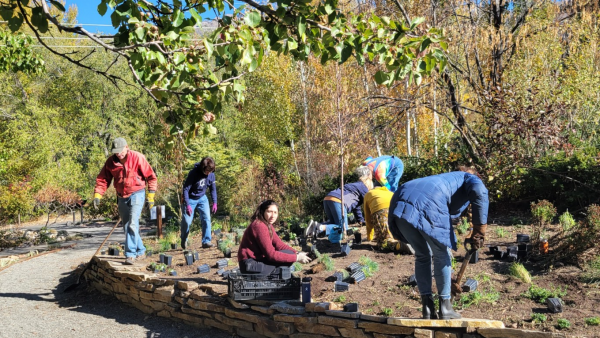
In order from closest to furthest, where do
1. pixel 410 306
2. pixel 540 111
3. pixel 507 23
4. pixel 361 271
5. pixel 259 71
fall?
1. pixel 410 306
2. pixel 361 271
3. pixel 540 111
4. pixel 507 23
5. pixel 259 71

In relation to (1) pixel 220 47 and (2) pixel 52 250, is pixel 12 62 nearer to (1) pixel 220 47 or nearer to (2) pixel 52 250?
(2) pixel 52 250

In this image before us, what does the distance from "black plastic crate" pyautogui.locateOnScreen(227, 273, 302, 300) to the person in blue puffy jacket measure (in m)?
1.40

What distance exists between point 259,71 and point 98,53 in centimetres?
946

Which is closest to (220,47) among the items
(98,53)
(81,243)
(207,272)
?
(207,272)

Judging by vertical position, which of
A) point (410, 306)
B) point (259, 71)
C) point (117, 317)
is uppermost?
point (259, 71)

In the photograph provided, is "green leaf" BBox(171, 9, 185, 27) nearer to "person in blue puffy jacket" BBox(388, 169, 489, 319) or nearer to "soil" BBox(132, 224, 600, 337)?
"person in blue puffy jacket" BBox(388, 169, 489, 319)

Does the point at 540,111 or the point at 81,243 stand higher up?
the point at 540,111

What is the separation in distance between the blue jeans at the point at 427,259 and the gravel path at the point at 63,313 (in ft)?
7.16

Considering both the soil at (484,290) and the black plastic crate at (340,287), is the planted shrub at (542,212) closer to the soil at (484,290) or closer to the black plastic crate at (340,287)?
the soil at (484,290)

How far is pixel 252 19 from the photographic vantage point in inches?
122

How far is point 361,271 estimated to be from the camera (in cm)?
526

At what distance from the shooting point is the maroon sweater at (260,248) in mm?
4973

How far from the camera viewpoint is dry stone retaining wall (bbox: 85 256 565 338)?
370 centimetres

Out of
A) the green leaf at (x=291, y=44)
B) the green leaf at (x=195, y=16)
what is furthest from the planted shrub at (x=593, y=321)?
the green leaf at (x=195, y=16)
